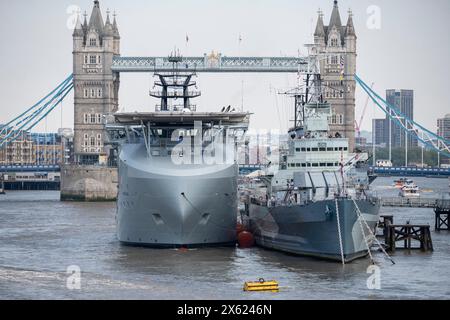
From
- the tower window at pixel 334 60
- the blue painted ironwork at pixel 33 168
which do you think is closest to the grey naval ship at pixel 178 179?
the tower window at pixel 334 60

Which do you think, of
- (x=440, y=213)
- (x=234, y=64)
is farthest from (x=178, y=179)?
(x=234, y=64)

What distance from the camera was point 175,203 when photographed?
57625 millimetres

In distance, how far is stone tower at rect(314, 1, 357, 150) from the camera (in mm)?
136875

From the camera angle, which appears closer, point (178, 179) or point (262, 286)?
point (262, 286)

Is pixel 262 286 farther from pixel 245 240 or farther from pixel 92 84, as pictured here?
pixel 92 84

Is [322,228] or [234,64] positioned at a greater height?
[234,64]

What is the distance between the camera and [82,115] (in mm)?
136250

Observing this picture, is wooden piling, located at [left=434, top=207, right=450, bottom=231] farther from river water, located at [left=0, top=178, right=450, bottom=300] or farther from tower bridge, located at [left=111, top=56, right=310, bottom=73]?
tower bridge, located at [left=111, top=56, right=310, bottom=73]

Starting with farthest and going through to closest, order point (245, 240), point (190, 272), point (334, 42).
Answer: point (334, 42)
point (245, 240)
point (190, 272)

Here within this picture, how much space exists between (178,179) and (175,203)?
1188 mm

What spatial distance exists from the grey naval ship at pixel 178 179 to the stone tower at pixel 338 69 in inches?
2963

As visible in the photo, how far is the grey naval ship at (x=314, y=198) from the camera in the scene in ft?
174

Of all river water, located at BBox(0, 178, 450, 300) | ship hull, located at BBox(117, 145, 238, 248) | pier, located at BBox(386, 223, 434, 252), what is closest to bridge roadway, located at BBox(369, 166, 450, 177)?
river water, located at BBox(0, 178, 450, 300)
